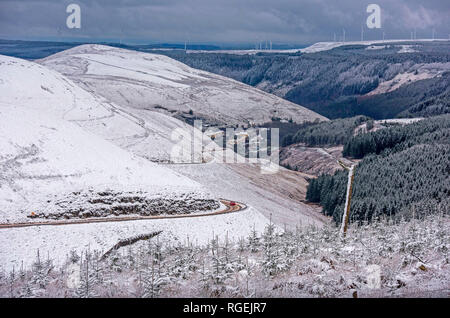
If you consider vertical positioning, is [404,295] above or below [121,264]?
above

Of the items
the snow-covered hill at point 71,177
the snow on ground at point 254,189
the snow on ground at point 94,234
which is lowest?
the snow on ground at point 254,189

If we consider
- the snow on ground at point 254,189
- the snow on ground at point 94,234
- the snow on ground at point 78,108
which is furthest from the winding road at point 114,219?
the snow on ground at point 78,108

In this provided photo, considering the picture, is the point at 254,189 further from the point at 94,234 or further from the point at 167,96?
the point at 167,96

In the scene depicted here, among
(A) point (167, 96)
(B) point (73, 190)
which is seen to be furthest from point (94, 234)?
(A) point (167, 96)

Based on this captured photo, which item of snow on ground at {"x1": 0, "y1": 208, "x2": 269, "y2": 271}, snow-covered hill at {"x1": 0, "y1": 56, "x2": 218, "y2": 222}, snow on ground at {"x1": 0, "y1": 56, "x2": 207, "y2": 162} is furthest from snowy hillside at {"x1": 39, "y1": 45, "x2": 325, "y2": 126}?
snow on ground at {"x1": 0, "y1": 208, "x2": 269, "y2": 271}

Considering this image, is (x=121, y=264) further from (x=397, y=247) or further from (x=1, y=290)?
(x=397, y=247)

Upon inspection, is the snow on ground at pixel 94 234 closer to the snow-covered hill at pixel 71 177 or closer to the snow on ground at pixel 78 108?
the snow-covered hill at pixel 71 177
